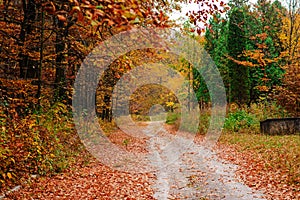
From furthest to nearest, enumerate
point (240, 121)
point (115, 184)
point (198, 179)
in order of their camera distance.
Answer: point (240, 121) → point (198, 179) → point (115, 184)

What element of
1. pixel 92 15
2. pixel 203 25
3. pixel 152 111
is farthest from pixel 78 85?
pixel 152 111

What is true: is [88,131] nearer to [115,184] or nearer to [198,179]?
[115,184]

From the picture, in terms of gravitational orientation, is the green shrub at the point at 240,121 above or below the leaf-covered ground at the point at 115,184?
above

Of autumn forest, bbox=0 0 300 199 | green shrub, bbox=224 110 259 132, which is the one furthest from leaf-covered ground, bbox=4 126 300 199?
green shrub, bbox=224 110 259 132

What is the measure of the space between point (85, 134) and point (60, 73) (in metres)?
2.93

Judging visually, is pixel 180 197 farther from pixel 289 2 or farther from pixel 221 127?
pixel 289 2

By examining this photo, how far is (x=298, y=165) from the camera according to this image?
8.74m

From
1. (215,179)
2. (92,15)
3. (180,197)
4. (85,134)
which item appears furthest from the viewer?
(85,134)

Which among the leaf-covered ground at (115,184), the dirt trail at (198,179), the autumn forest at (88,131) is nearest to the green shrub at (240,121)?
the autumn forest at (88,131)

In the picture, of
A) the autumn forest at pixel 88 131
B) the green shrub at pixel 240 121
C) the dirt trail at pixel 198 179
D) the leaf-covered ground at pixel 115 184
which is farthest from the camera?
the green shrub at pixel 240 121

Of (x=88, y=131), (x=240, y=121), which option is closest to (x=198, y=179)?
(x=88, y=131)

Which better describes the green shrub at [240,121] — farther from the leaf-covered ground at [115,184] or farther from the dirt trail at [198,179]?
the leaf-covered ground at [115,184]

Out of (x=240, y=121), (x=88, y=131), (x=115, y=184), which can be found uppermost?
(x=240, y=121)

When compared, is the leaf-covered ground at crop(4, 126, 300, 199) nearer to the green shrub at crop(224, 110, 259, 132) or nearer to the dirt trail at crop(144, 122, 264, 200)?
the dirt trail at crop(144, 122, 264, 200)
